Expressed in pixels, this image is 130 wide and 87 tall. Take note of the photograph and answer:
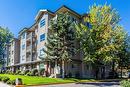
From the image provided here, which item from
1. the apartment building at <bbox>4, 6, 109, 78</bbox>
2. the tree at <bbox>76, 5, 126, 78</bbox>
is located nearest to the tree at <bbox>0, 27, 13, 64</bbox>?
the apartment building at <bbox>4, 6, 109, 78</bbox>

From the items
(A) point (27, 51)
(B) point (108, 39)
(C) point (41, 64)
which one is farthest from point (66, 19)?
(A) point (27, 51)

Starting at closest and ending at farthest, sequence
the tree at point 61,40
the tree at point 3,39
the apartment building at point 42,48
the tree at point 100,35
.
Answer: the tree at point 61,40 < the tree at point 100,35 < the apartment building at point 42,48 < the tree at point 3,39

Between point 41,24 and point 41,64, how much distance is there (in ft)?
29.2

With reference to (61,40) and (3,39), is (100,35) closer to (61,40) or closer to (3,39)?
(61,40)

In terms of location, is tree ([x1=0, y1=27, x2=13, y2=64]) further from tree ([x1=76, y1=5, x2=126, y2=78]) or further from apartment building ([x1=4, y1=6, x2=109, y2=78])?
tree ([x1=76, y1=5, x2=126, y2=78])

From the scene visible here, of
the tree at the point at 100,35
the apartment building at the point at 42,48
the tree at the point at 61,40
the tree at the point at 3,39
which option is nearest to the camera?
the tree at the point at 61,40

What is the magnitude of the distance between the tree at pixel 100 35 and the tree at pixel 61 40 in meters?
3.14

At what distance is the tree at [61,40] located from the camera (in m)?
39.5

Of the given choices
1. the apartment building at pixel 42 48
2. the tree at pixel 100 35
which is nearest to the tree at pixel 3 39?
the apartment building at pixel 42 48

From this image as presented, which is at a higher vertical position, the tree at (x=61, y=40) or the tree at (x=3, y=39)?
the tree at (x=3, y=39)

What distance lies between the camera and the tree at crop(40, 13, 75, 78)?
129ft

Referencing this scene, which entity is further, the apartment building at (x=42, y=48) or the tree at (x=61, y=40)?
the apartment building at (x=42, y=48)

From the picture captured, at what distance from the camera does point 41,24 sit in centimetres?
5009

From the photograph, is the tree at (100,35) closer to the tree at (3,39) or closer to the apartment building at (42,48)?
the apartment building at (42,48)
